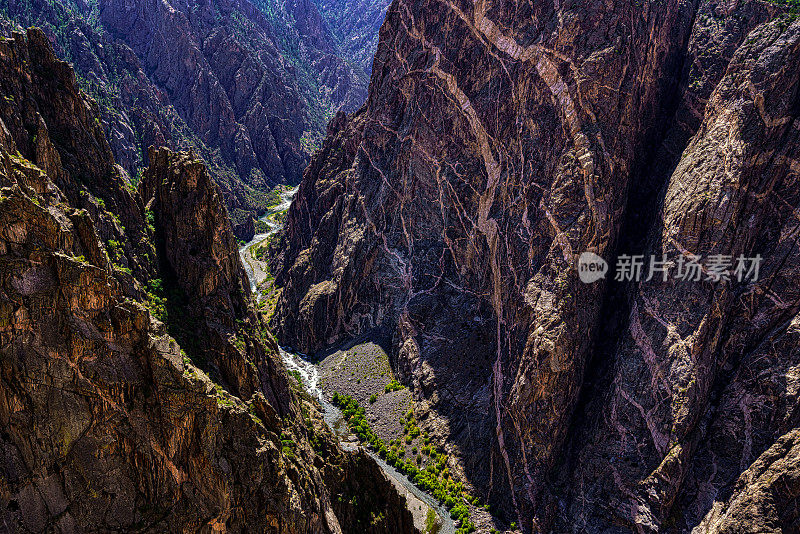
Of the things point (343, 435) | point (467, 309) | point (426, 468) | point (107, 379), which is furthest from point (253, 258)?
point (107, 379)

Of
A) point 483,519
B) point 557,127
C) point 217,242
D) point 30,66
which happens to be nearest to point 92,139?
point 30,66

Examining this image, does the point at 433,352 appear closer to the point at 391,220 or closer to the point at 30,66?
the point at 391,220

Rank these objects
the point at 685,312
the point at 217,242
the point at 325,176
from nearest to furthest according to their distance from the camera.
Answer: the point at 217,242 < the point at 685,312 < the point at 325,176

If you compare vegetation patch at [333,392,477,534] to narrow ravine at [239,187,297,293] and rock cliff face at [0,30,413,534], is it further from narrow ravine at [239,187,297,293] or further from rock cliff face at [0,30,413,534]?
narrow ravine at [239,187,297,293]

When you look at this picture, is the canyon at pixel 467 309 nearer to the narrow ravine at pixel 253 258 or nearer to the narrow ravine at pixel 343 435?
the narrow ravine at pixel 343 435

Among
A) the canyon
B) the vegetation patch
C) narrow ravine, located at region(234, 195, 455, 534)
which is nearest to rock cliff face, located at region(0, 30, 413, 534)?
the canyon

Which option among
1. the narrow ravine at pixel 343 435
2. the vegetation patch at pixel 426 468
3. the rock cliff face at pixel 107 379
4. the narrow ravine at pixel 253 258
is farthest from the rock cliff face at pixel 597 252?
the narrow ravine at pixel 253 258
